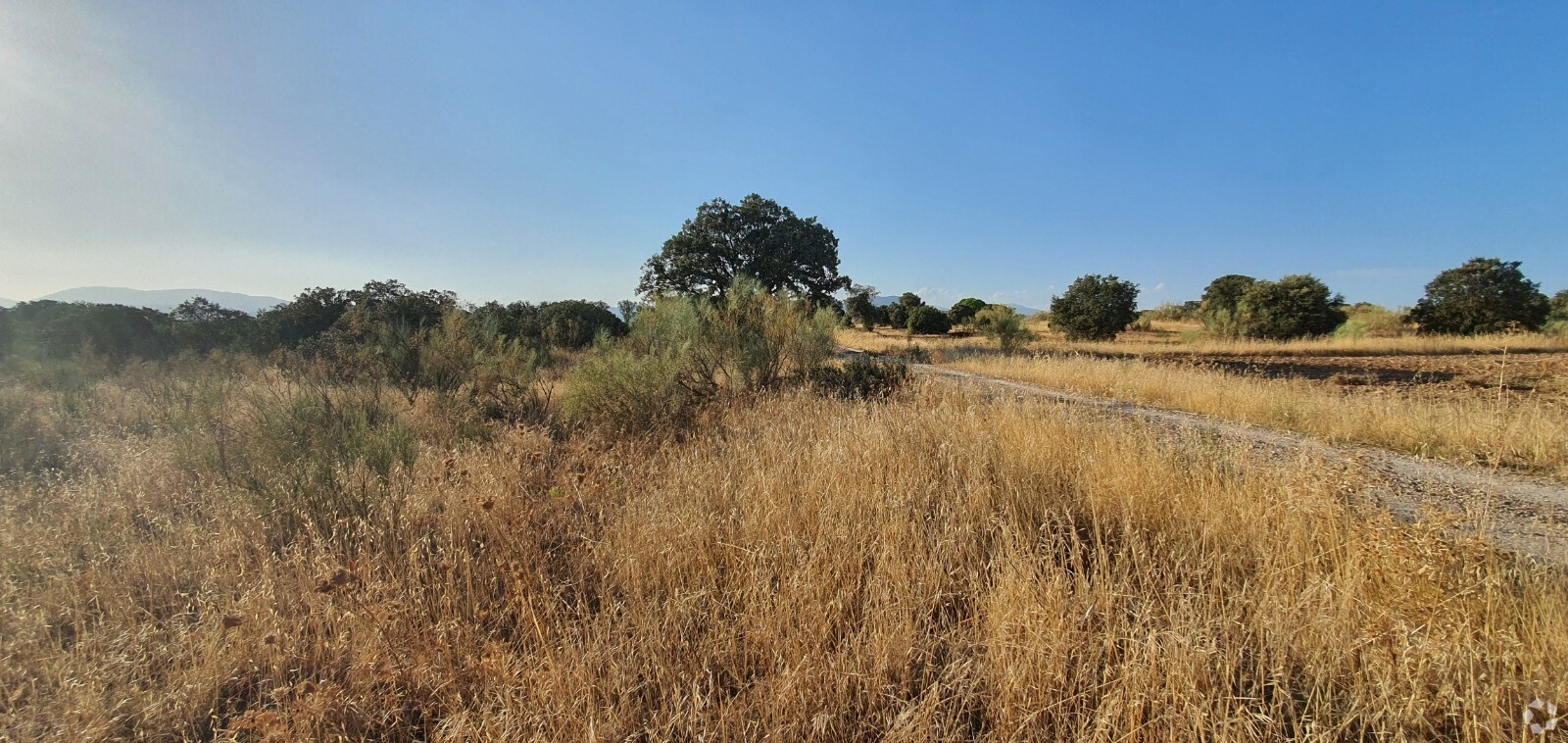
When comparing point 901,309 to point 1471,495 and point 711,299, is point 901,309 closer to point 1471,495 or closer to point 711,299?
point 711,299

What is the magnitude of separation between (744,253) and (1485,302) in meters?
31.1

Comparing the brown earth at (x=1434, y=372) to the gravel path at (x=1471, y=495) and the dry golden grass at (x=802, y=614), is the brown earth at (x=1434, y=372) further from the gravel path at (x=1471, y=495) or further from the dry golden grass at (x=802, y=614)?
the dry golden grass at (x=802, y=614)

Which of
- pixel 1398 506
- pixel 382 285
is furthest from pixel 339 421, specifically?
pixel 382 285

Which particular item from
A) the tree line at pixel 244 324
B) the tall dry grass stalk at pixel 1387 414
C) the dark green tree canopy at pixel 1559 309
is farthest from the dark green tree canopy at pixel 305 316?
the dark green tree canopy at pixel 1559 309

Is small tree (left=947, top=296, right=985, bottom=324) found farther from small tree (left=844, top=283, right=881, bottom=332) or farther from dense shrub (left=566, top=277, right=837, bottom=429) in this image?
dense shrub (left=566, top=277, right=837, bottom=429)

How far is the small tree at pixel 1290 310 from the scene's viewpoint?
21.2 m

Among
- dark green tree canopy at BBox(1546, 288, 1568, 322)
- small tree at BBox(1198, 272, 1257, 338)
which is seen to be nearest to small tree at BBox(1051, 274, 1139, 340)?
small tree at BBox(1198, 272, 1257, 338)

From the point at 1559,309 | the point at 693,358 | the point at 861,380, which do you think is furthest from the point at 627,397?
the point at 1559,309

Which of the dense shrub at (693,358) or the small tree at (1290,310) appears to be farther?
the small tree at (1290,310)

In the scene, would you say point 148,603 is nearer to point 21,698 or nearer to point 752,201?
point 21,698

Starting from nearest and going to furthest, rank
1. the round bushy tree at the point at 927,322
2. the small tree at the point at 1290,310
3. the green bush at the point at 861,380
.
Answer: the green bush at the point at 861,380 → the small tree at the point at 1290,310 → the round bushy tree at the point at 927,322

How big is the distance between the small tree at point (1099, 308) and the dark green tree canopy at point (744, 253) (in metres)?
12.8

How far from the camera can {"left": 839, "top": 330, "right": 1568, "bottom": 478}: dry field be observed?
4445 millimetres

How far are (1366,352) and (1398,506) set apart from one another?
2065 cm
